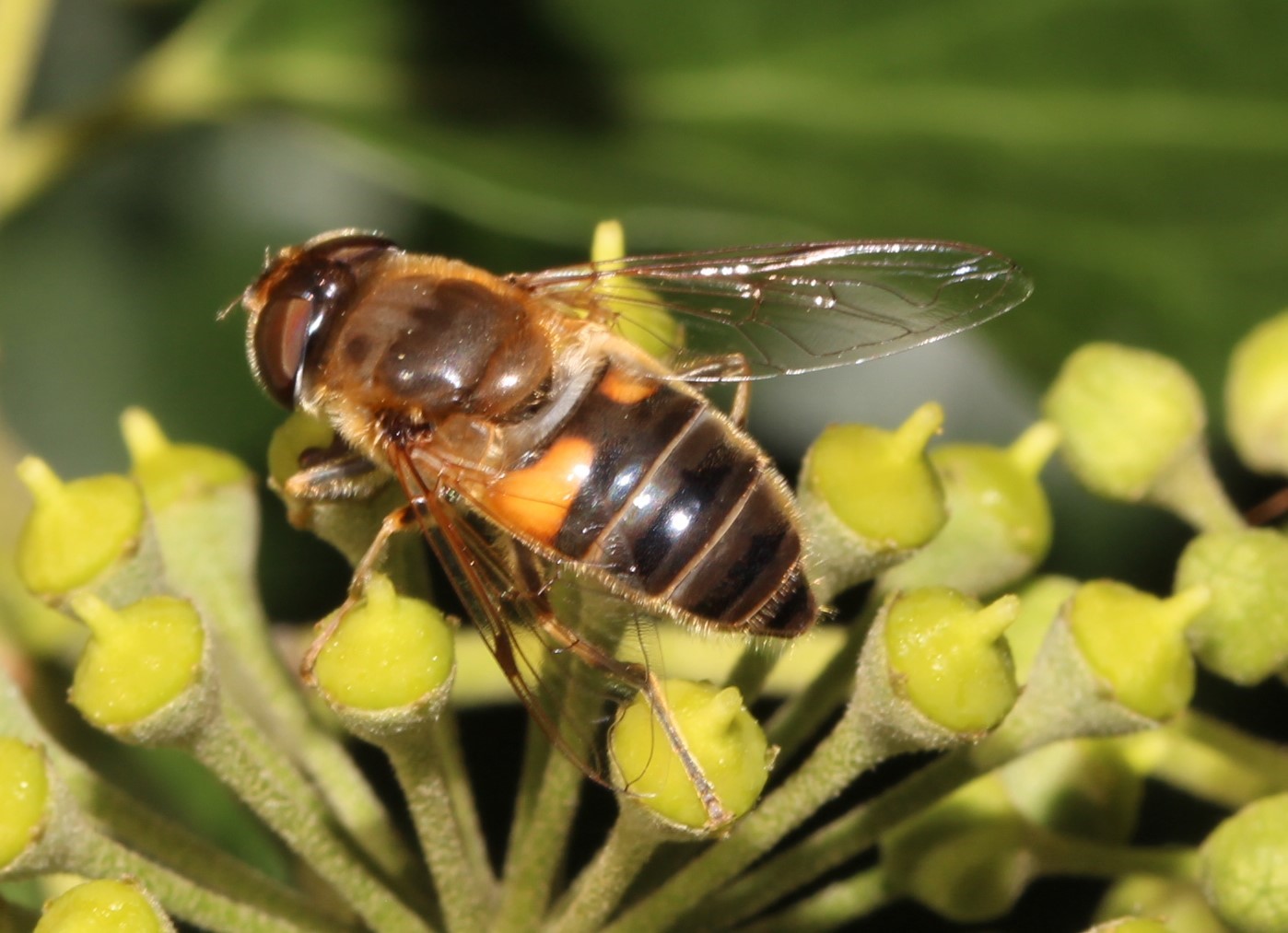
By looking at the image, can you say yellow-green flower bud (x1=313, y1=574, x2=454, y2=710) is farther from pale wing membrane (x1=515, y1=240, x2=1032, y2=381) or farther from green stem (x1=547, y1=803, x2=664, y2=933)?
pale wing membrane (x1=515, y1=240, x2=1032, y2=381)

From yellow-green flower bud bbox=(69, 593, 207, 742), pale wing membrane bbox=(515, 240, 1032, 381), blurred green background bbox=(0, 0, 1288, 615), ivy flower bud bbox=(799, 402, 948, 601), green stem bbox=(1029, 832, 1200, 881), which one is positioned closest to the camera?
yellow-green flower bud bbox=(69, 593, 207, 742)

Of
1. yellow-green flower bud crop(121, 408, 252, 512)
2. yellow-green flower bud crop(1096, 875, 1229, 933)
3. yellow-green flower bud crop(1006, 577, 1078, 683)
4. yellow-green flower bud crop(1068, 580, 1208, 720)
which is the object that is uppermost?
yellow-green flower bud crop(1068, 580, 1208, 720)

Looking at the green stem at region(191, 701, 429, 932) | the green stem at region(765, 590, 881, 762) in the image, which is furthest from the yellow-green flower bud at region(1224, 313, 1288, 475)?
the green stem at region(191, 701, 429, 932)

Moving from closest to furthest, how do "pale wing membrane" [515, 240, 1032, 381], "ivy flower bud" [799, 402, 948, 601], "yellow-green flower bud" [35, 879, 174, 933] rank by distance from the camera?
"yellow-green flower bud" [35, 879, 174, 933] < "ivy flower bud" [799, 402, 948, 601] < "pale wing membrane" [515, 240, 1032, 381]

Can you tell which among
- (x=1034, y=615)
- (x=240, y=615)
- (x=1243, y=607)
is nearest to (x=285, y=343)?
(x=240, y=615)

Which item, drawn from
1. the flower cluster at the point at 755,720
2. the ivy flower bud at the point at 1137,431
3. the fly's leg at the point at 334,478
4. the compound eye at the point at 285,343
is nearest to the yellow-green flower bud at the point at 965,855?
the flower cluster at the point at 755,720

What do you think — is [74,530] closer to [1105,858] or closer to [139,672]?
[139,672]

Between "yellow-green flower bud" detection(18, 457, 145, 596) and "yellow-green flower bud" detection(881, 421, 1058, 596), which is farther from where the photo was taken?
"yellow-green flower bud" detection(881, 421, 1058, 596)
